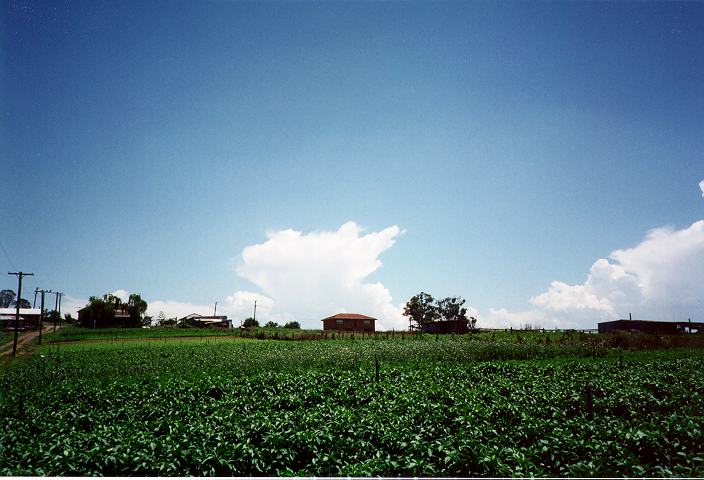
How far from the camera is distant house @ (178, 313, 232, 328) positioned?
101 meters

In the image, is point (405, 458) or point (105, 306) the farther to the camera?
point (105, 306)

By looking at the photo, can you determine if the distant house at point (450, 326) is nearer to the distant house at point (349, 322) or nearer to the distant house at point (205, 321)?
the distant house at point (349, 322)

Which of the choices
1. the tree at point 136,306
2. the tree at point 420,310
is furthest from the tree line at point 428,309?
the tree at point 136,306

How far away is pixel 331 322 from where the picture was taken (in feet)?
288

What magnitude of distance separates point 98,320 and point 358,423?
97.6m

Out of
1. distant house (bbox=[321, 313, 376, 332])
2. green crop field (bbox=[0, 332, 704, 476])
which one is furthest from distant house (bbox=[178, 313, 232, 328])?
green crop field (bbox=[0, 332, 704, 476])

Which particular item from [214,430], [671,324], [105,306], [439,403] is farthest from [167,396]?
[105,306]

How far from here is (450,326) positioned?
68.9 m

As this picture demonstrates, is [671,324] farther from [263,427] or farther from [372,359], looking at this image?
[263,427]

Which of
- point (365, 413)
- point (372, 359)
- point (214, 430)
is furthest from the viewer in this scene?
point (372, 359)

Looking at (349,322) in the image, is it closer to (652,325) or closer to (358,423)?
(652,325)

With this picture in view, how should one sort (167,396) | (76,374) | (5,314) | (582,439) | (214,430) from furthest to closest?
(5,314), (76,374), (167,396), (214,430), (582,439)

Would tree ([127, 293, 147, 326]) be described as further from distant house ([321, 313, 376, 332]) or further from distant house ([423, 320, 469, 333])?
distant house ([423, 320, 469, 333])

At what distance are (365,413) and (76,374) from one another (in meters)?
18.9
